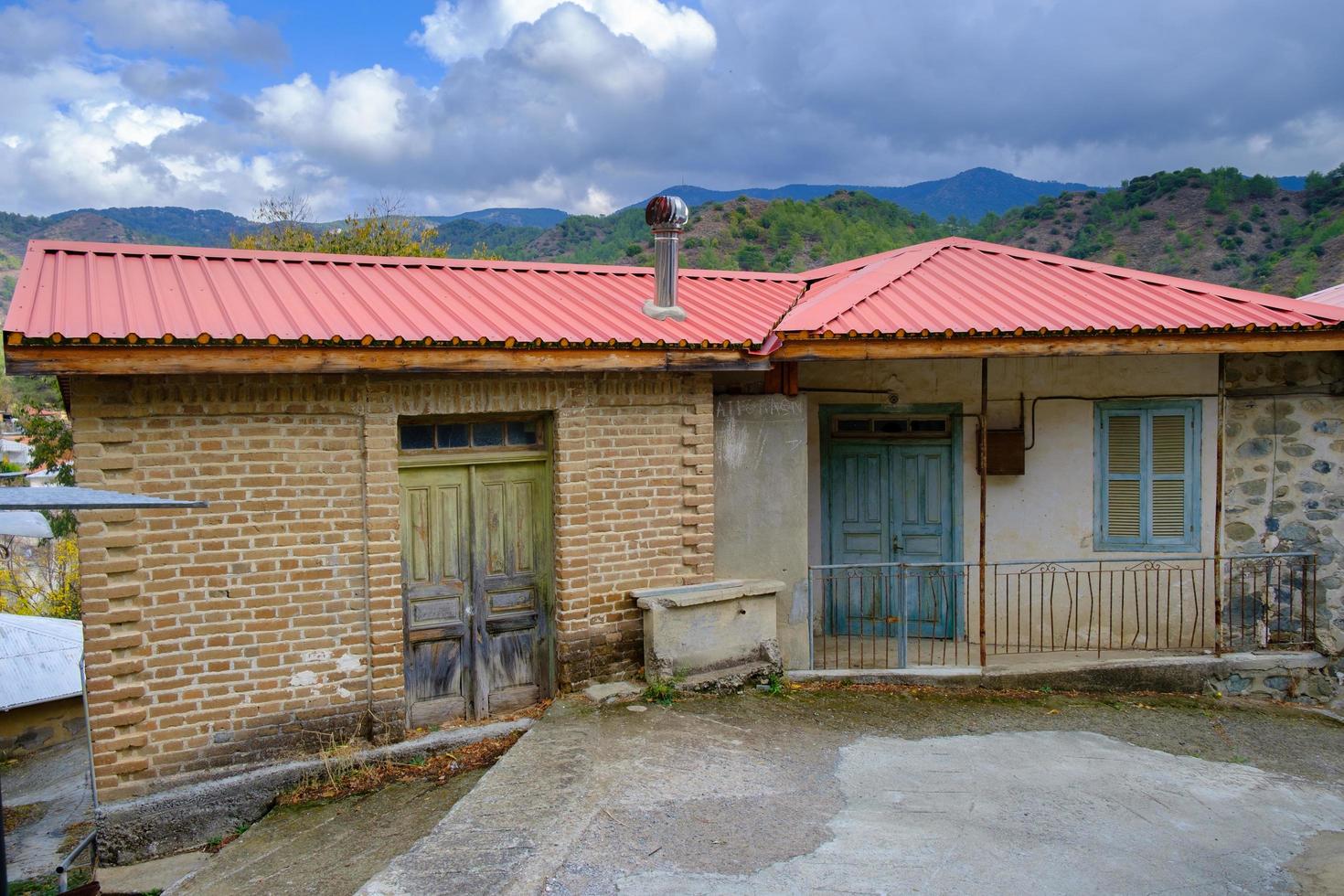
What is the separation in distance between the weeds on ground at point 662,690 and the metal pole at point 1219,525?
4.51 m

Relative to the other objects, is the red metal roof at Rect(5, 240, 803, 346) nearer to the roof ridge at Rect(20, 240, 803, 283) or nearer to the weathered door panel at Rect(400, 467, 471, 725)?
the roof ridge at Rect(20, 240, 803, 283)

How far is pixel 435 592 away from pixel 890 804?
10.9ft

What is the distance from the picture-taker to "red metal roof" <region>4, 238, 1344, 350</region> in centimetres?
595

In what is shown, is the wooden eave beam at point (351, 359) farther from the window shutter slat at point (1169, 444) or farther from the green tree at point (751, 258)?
the green tree at point (751, 258)

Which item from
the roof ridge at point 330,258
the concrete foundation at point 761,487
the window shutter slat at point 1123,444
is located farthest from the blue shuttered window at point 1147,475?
the roof ridge at point 330,258

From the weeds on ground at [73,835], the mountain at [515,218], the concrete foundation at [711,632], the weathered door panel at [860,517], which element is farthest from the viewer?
the mountain at [515,218]

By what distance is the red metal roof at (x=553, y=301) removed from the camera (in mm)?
5945

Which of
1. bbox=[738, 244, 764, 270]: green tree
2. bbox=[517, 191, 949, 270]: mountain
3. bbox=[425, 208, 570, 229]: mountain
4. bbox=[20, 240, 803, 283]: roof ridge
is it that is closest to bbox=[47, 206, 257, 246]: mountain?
bbox=[425, 208, 570, 229]: mountain

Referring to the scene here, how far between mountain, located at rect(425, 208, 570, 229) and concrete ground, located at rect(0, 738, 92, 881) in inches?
1327

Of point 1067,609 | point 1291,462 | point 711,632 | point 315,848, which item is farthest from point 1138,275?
point 315,848

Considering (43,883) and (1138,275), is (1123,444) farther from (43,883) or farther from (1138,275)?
(43,883)

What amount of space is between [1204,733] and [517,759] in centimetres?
498

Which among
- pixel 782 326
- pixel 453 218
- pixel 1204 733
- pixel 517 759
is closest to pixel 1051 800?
pixel 1204 733

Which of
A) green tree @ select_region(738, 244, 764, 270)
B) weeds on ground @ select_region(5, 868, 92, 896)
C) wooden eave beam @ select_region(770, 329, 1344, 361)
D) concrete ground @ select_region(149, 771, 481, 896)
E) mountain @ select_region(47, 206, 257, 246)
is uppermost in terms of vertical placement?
mountain @ select_region(47, 206, 257, 246)
